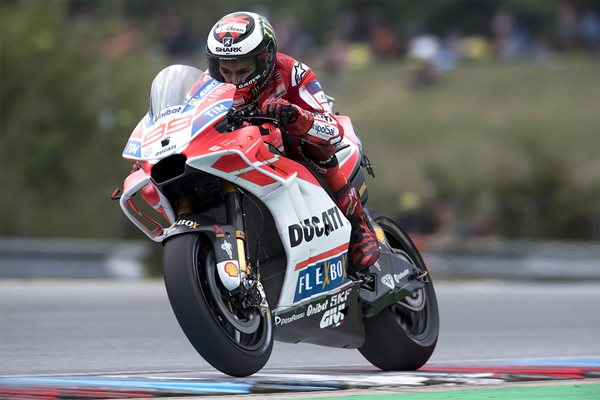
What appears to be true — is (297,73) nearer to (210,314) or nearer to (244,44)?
(244,44)

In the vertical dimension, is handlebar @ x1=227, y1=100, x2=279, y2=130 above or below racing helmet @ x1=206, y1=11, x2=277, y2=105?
below

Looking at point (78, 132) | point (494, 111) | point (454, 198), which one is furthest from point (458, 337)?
point (494, 111)

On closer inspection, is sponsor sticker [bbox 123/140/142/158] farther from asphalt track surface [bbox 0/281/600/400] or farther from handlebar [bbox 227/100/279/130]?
asphalt track surface [bbox 0/281/600/400]

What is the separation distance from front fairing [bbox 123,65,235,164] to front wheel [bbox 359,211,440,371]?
1.63m

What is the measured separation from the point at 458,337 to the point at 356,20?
35.5 meters

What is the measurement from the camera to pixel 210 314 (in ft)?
16.5

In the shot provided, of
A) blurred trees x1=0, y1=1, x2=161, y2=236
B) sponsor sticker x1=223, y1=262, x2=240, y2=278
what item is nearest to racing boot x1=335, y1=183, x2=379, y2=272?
sponsor sticker x1=223, y1=262, x2=240, y2=278

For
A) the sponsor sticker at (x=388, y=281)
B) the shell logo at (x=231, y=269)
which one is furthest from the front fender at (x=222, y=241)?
the sponsor sticker at (x=388, y=281)

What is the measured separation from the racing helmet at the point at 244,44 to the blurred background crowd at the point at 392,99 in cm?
1152

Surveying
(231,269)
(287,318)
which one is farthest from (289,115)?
(287,318)

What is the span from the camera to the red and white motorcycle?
5148 millimetres

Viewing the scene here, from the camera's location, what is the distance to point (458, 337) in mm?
8609

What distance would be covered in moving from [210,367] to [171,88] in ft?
5.61

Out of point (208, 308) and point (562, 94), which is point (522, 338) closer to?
point (208, 308)
